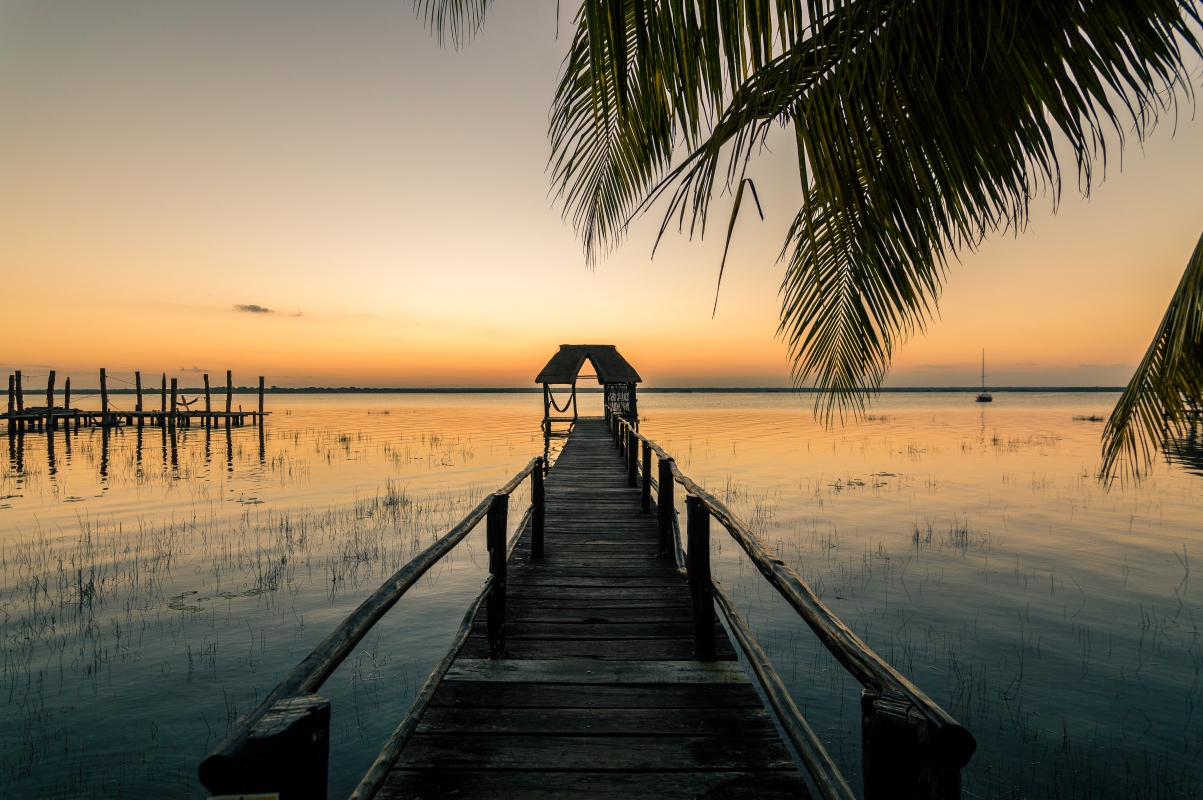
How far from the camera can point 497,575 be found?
13.6ft

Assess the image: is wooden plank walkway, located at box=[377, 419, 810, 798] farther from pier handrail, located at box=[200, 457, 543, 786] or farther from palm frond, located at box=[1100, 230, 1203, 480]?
palm frond, located at box=[1100, 230, 1203, 480]

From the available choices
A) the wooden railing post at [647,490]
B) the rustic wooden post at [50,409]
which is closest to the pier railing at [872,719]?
the wooden railing post at [647,490]

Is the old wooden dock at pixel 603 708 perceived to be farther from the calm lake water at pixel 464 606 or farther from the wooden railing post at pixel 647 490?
the wooden railing post at pixel 647 490

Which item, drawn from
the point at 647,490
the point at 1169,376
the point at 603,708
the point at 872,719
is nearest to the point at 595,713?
the point at 603,708

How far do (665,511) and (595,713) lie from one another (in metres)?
3.22

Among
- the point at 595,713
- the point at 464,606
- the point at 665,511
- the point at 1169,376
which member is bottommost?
the point at 464,606

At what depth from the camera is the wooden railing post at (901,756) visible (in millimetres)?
1264

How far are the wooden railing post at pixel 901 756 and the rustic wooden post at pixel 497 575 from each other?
9.75 ft

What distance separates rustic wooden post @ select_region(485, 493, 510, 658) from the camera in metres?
4.05

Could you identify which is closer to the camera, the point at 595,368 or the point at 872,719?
the point at 872,719

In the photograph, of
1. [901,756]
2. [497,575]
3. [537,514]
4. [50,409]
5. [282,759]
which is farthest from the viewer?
[50,409]

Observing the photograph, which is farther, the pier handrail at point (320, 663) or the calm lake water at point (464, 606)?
the calm lake water at point (464, 606)

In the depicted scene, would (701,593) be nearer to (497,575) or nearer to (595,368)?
(497,575)

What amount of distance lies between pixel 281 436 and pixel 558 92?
33042 mm
